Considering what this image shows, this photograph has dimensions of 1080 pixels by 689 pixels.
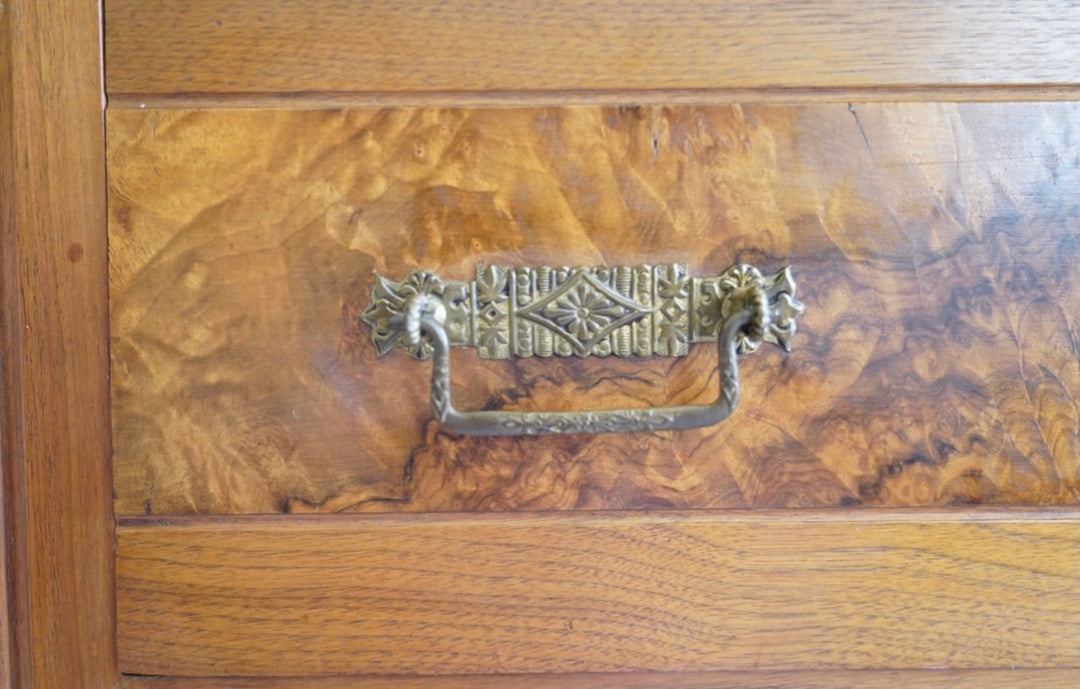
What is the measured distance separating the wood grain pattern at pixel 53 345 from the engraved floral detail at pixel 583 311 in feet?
0.62

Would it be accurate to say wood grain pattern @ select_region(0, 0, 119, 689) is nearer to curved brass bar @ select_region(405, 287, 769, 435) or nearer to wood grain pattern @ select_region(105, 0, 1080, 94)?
wood grain pattern @ select_region(105, 0, 1080, 94)

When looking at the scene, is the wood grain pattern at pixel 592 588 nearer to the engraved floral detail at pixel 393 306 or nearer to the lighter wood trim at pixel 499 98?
the engraved floral detail at pixel 393 306

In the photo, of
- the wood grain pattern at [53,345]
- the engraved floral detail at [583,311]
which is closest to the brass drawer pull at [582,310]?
the engraved floral detail at [583,311]

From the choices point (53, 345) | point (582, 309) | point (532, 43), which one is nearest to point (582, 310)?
point (582, 309)

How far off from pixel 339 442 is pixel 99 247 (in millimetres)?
131

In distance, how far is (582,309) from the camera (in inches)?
13.2

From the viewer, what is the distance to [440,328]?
12.8 inches

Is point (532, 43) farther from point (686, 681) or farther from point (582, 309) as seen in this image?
point (686, 681)

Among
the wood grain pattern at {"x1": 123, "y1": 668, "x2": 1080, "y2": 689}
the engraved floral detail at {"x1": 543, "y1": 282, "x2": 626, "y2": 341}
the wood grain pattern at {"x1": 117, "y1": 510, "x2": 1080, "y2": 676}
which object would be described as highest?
the engraved floral detail at {"x1": 543, "y1": 282, "x2": 626, "y2": 341}

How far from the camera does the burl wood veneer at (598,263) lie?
34 cm

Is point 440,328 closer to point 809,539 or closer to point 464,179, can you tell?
point 464,179

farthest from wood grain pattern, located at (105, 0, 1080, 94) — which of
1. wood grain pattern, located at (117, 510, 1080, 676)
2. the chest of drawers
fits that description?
wood grain pattern, located at (117, 510, 1080, 676)

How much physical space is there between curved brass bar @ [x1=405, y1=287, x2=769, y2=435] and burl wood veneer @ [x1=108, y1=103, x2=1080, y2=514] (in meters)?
0.02

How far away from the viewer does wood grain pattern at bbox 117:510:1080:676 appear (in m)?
0.35
